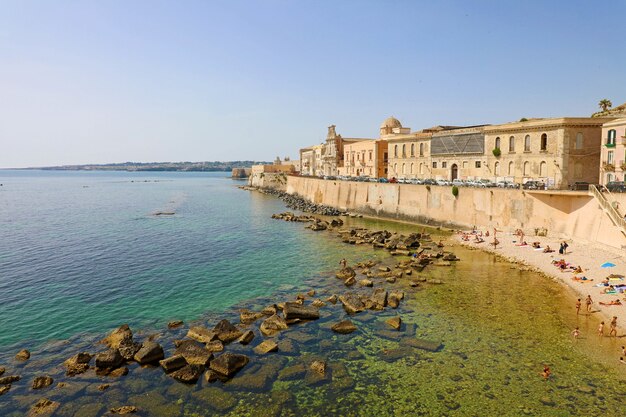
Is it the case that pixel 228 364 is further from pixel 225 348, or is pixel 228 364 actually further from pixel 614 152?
pixel 614 152

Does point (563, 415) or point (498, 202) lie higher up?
point (498, 202)

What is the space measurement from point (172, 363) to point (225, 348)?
2.48 m

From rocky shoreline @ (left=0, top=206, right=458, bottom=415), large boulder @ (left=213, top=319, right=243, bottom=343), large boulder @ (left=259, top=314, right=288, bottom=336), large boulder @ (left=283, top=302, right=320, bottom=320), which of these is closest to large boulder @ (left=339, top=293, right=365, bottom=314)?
rocky shoreline @ (left=0, top=206, right=458, bottom=415)

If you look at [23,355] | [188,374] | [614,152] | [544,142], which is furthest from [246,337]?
[544,142]

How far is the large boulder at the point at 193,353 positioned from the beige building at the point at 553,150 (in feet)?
112

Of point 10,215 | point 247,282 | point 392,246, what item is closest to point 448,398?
point 247,282

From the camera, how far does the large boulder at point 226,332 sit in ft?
58.2

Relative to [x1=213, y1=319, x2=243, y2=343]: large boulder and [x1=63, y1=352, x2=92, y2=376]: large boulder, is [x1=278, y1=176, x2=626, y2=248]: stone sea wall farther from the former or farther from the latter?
[x1=63, y1=352, x2=92, y2=376]: large boulder

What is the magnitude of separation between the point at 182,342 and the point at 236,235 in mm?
27334

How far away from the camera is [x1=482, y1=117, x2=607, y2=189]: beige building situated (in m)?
38.0

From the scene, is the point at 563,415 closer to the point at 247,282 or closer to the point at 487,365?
the point at 487,365

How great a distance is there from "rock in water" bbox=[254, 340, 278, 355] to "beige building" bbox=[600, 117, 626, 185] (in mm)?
30435

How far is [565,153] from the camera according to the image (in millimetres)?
38188

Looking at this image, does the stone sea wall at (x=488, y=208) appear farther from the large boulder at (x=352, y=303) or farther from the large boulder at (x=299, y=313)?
the large boulder at (x=299, y=313)
